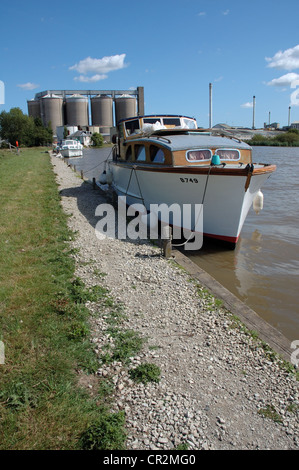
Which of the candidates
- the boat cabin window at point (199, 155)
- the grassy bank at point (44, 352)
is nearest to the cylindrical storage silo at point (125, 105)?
the boat cabin window at point (199, 155)

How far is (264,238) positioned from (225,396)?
8.61m

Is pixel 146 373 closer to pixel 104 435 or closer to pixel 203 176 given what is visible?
pixel 104 435

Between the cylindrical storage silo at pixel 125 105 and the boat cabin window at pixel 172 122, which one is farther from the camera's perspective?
the cylindrical storage silo at pixel 125 105

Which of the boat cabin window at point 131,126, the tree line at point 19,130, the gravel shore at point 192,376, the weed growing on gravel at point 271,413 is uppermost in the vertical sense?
the tree line at point 19,130

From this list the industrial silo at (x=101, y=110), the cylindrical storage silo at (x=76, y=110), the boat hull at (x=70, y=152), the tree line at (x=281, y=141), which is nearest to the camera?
the boat hull at (x=70, y=152)

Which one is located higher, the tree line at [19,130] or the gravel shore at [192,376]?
the tree line at [19,130]

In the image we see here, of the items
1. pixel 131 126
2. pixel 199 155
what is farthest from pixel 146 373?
pixel 131 126

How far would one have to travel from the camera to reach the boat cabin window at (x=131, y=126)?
13719mm

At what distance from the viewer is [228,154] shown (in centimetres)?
973

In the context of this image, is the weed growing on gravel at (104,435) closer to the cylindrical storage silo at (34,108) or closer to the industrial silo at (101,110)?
the industrial silo at (101,110)

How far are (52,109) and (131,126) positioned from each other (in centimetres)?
10225

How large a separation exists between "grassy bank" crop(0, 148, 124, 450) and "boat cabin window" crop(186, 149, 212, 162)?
413cm

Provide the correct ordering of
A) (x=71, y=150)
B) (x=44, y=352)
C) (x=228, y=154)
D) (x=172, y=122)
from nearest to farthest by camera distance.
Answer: (x=44, y=352), (x=228, y=154), (x=172, y=122), (x=71, y=150)
